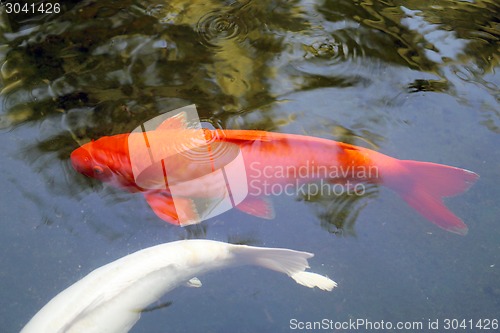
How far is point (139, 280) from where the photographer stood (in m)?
2.31

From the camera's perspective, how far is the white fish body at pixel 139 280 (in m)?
2.17

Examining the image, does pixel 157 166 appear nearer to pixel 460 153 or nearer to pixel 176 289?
pixel 176 289

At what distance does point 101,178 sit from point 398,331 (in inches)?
60.8

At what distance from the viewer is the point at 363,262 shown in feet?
8.68

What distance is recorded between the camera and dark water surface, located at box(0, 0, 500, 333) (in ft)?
8.39

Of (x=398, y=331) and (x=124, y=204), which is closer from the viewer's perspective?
(x=398, y=331)

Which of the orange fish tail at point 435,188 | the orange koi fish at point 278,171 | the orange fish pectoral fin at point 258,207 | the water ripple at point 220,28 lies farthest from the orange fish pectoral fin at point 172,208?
the water ripple at point 220,28

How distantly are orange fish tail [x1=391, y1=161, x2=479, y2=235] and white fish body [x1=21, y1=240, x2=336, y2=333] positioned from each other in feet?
1.86

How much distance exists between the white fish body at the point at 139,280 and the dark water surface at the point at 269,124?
11 centimetres

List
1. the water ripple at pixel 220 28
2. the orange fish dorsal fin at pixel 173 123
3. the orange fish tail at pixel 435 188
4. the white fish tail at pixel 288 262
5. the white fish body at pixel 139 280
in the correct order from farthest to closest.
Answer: the water ripple at pixel 220 28
the orange fish dorsal fin at pixel 173 123
the orange fish tail at pixel 435 188
the white fish tail at pixel 288 262
the white fish body at pixel 139 280

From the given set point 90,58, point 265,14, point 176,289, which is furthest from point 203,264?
point 265,14

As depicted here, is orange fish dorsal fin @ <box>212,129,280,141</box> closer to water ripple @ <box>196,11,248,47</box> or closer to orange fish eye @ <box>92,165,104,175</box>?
orange fish eye @ <box>92,165,104,175</box>

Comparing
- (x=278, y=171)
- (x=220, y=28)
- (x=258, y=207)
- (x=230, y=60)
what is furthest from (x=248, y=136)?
(x=220, y=28)

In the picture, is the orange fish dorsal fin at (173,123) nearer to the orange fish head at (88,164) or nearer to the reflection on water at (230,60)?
the reflection on water at (230,60)
